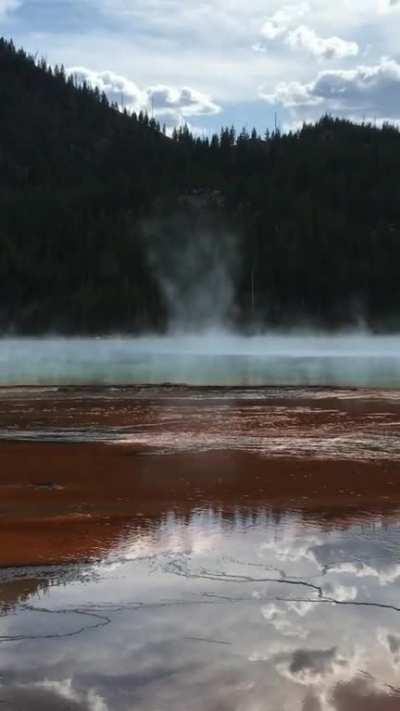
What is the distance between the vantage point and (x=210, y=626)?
688cm

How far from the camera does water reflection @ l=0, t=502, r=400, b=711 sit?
5715mm

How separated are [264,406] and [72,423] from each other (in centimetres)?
699

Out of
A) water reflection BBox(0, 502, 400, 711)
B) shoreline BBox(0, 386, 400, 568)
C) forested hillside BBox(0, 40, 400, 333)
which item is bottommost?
water reflection BBox(0, 502, 400, 711)

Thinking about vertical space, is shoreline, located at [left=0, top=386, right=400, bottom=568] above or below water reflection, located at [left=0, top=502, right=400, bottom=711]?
above

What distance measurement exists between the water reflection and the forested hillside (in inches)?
4218

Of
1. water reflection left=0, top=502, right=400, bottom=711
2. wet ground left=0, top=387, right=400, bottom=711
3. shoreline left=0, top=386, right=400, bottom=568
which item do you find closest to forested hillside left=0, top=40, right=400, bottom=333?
shoreline left=0, top=386, right=400, bottom=568

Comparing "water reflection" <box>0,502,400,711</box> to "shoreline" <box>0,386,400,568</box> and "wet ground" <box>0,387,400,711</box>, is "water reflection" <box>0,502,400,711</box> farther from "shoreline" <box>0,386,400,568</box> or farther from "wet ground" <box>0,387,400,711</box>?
"shoreline" <box>0,386,400,568</box>

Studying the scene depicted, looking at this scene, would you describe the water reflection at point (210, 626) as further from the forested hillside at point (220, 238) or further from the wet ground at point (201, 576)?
the forested hillside at point (220, 238)

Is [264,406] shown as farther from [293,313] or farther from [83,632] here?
[293,313]

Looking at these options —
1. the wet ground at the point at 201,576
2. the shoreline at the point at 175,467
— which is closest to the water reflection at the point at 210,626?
the wet ground at the point at 201,576

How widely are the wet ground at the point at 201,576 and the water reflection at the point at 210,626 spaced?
2cm

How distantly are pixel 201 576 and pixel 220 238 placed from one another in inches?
4973

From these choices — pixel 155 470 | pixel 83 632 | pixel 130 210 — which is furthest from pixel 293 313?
pixel 83 632

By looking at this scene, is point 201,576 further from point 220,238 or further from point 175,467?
point 220,238
